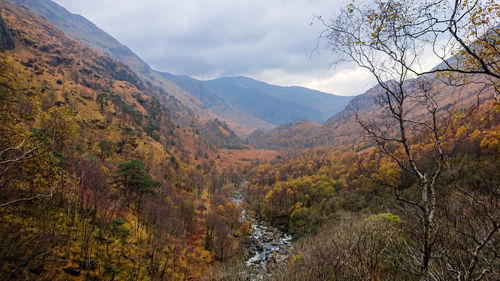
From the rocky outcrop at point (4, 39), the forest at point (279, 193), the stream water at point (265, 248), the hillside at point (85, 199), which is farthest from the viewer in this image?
the rocky outcrop at point (4, 39)

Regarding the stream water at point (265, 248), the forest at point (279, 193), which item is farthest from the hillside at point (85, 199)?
the stream water at point (265, 248)

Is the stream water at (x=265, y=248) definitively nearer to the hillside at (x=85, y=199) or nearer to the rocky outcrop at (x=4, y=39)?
the hillside at (x=85, y=199)

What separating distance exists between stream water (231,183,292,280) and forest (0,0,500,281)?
101 cm

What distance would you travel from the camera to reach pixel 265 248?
4262 centimetres

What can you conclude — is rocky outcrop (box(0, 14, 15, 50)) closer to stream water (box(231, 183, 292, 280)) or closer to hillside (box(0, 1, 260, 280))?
hillside (box(0, 1, 260, 280))

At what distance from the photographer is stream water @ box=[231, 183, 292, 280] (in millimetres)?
32206

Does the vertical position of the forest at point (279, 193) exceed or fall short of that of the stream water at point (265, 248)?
it exceeds it

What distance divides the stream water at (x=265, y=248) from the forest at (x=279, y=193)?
101 cm

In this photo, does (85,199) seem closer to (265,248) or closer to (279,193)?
(265,248)

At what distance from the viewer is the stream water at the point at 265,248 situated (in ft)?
106

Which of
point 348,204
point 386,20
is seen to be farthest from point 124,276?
point 348,204

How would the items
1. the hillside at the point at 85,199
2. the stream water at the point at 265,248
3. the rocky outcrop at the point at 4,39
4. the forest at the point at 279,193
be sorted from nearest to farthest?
the forest at the point at 279,193 < the hillside at the point at 85,199 < the stream water at the point at 265,248 < the rocky outcrop at the point at 4,39

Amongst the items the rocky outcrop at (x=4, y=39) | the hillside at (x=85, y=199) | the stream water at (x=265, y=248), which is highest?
the rocky outcrop at (x=4, y=39)

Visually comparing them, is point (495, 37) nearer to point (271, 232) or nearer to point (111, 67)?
point (271, 232)
